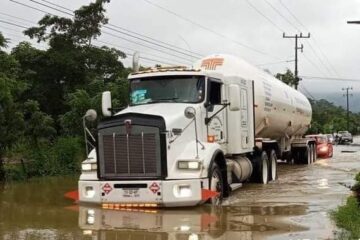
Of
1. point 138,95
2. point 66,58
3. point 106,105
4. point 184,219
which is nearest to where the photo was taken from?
point 184,219

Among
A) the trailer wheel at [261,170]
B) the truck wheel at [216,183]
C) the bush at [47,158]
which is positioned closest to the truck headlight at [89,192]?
the truck wheel at [216,183]

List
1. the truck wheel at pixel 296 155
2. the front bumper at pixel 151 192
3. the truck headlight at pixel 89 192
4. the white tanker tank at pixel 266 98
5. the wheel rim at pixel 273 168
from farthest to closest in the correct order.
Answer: the truck wheel at pixel 296 155, the wheel rim at pixel 273 168, the white tanker tank at pixel 266 98, the truck headlight at pixel 89 192, the front bumper at pixel 151 192

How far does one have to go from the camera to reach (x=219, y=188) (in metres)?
13.4

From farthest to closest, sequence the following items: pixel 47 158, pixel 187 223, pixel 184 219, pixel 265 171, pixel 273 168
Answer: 1. pixel 47 158
2. pixel 273 168
3. pixel 265 171
4. pixel 184 219
5. pixel 187 223

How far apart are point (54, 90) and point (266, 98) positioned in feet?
62.2

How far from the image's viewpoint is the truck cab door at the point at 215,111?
1369 cm

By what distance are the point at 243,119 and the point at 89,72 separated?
20.4 m

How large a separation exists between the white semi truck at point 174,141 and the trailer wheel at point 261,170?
134 cm

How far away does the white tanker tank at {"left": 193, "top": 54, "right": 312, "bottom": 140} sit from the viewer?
17.4 meters

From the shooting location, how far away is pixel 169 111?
504 inches

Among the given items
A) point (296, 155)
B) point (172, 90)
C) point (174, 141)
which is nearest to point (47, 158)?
point (172, 90)

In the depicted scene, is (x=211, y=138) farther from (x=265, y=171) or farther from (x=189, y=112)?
(x=265, y=171)

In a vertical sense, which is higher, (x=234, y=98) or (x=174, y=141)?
(x=234, y=98)

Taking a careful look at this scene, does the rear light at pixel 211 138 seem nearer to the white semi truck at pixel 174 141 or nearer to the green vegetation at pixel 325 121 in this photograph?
the white semi truck at pixel 174 141
